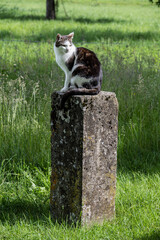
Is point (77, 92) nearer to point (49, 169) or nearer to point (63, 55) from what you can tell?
point (63, 55)

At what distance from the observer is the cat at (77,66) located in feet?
9.95

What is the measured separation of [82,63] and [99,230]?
1518mm

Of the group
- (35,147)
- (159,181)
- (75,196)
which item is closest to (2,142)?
(35,147)

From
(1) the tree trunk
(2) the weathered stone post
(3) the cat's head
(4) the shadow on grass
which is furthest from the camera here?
(1) the tree trunk

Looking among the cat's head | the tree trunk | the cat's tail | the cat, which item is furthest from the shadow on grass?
the tree trunk

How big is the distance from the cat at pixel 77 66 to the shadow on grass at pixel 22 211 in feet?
4.01

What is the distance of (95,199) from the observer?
302 centimetres

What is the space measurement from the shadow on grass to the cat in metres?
1.22

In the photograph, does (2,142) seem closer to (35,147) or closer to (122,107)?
(35,147)

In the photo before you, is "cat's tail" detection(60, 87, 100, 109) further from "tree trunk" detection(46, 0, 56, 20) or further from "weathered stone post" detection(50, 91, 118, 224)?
"tree trunk" detection(46, 0, 56, 20)

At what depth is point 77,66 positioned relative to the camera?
3.06 meters

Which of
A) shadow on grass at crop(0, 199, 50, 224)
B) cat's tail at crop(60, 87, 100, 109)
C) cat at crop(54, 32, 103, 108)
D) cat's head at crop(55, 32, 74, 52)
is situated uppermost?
cat's head at crop(55, 32, 74, 52)

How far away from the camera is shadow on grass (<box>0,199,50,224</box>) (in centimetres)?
320

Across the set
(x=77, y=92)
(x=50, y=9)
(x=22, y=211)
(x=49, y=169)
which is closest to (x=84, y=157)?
(x=77, y=92)
